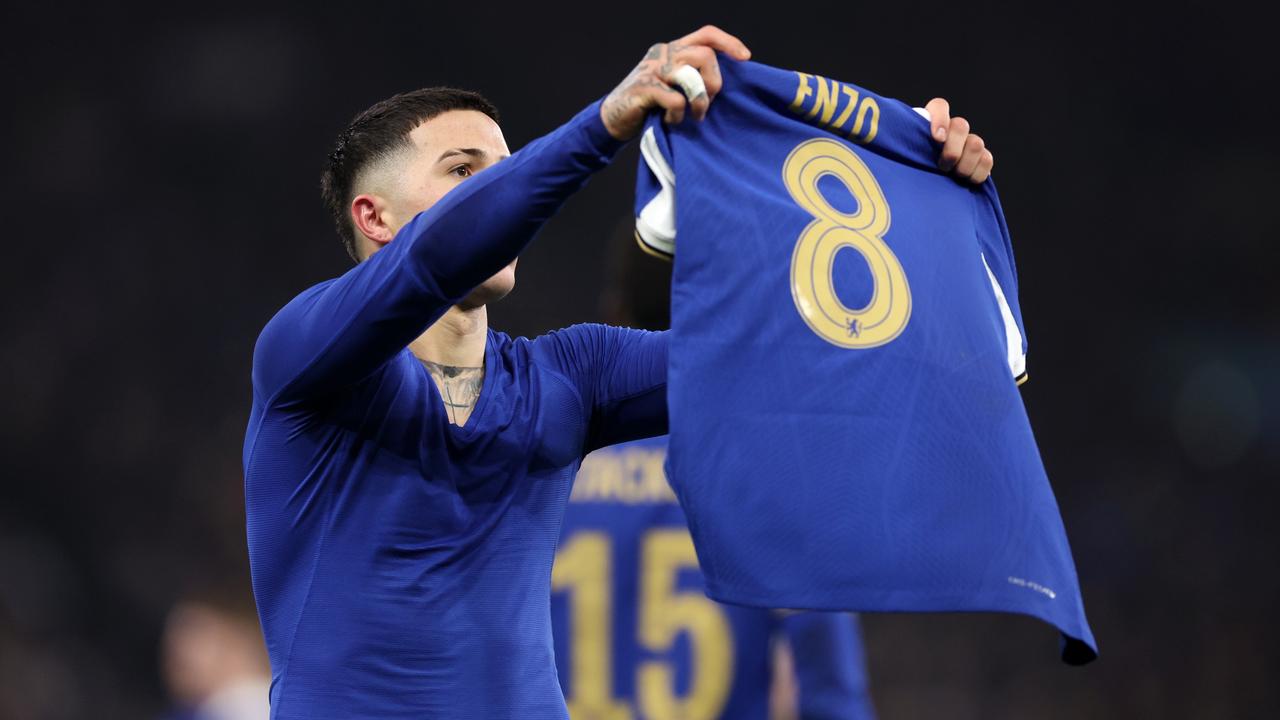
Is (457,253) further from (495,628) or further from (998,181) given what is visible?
(998,181)

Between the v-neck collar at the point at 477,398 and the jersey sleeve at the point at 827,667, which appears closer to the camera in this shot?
the v-neck collar at the point at 477,398

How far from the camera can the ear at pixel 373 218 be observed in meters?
1.56

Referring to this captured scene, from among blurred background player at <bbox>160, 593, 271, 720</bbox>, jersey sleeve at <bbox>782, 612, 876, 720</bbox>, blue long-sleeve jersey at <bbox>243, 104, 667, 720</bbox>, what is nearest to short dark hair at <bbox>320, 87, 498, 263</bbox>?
blue long-sleeve jersey at <bbox>243, 104, 667, 720</bbox>

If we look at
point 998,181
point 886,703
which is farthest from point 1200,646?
point 998,181

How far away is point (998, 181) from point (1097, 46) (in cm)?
46

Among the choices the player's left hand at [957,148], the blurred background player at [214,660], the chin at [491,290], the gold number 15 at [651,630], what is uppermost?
the player's left hand at [957,148]

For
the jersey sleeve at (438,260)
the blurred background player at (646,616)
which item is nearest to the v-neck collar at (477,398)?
the jersey sleeve at (438,260)

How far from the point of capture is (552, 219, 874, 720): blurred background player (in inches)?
71.9

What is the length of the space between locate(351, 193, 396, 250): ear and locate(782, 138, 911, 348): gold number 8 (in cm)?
51

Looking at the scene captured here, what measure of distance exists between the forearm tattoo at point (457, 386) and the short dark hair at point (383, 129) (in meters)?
0.24

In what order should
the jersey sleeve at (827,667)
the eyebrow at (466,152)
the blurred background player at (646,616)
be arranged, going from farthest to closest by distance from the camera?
the blurred background player at (646,616) → the jersey sleeve at (827,667) → the eyebrow at (466,152)

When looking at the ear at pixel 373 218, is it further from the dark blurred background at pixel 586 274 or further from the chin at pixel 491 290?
the dark blurred background at pixel 586 274

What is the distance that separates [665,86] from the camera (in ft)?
3.85

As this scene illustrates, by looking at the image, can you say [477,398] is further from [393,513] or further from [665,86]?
[665,86]
